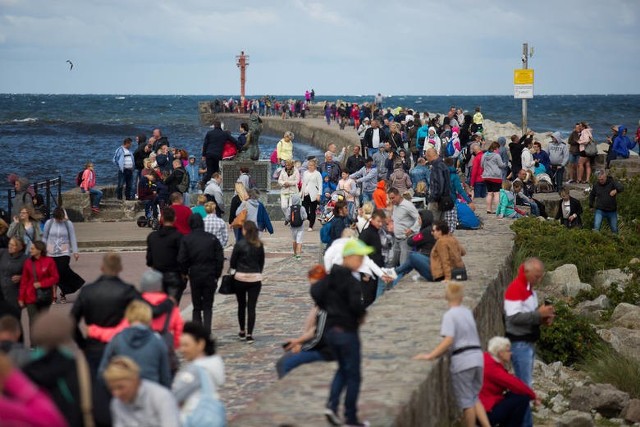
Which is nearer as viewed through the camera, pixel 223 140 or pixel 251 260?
pixel 251 260

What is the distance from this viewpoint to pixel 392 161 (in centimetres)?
2650

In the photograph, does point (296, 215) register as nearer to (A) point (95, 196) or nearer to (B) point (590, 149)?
(A) point (95, 196)

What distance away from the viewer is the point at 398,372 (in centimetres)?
973

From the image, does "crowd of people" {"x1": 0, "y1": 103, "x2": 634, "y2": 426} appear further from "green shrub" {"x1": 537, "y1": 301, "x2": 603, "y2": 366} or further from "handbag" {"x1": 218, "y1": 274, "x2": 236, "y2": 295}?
"green shrub" {"x1": 537, "y1": 301, "x2": 603, "y2": 366}

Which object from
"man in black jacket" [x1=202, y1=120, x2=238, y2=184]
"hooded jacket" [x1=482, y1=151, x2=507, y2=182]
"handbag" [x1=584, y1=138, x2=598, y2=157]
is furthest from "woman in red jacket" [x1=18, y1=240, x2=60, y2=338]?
"handbag" [x1=584, y1=138, x2=598, y2=157]

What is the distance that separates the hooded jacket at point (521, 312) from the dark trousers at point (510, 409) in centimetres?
77

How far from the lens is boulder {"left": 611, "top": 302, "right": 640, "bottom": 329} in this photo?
18.3m

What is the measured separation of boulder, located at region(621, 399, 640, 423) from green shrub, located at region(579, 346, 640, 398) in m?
1.13

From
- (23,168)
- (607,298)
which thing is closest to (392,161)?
(607,298)

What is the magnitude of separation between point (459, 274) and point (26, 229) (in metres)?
5.83

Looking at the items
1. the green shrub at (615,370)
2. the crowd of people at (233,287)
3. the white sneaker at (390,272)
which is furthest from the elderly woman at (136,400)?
the green shrub at (615,370)

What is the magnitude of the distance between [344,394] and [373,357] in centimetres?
111

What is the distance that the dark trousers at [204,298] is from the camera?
13617 millimetres

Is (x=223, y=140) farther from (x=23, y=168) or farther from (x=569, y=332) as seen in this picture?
(x=23, y=168)
